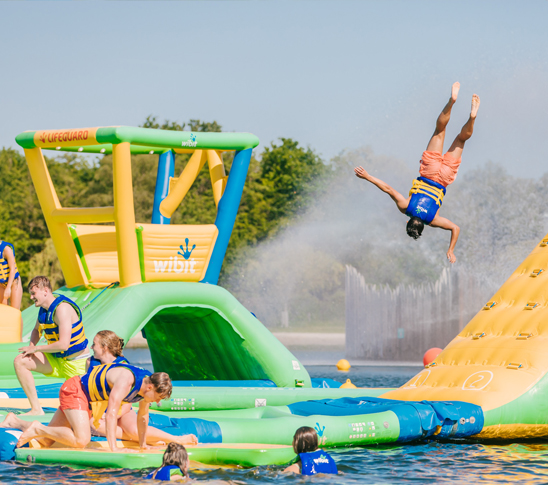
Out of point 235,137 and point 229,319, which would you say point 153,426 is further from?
point 235,137

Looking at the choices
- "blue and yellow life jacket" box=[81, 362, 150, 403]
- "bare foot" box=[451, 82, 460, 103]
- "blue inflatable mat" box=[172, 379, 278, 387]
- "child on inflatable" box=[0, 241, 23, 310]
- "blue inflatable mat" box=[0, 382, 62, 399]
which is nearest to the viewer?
"blue and yellow life jacket" box=[81, 362, 150, 403]

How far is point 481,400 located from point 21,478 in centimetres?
463

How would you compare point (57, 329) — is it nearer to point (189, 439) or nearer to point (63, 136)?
point (189, 439)

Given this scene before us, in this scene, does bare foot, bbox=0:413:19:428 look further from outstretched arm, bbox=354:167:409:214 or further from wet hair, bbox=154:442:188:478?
outstretched arm, bbox=354:167:409:214

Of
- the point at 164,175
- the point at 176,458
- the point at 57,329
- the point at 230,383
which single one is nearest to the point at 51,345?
the point at 57,329

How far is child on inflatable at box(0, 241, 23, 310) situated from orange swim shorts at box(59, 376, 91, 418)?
4.64 m

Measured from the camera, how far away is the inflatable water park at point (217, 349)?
687cm

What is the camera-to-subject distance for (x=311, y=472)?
5613 mm

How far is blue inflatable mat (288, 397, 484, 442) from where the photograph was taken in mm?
7363

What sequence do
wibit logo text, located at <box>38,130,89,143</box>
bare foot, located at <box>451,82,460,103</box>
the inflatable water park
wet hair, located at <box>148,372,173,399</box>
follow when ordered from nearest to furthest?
wet hair, located at <box>148,372,173,399</box> → the inflatable water park → bare foot, located at <box>451,82,460,103</box> → wibit logo text, located at <box>38,130,89,143</box>

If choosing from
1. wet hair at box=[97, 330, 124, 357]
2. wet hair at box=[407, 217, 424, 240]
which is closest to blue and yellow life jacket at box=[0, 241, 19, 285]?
wet hair at box=[97, 330, 124, 357]

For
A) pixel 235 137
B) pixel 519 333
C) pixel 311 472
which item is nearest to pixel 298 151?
pixel 235 137

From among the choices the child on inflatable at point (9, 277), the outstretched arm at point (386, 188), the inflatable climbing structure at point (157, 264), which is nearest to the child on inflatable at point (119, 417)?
the outstretched arm at point (386, 188)

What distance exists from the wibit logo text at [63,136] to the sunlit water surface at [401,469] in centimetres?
557
